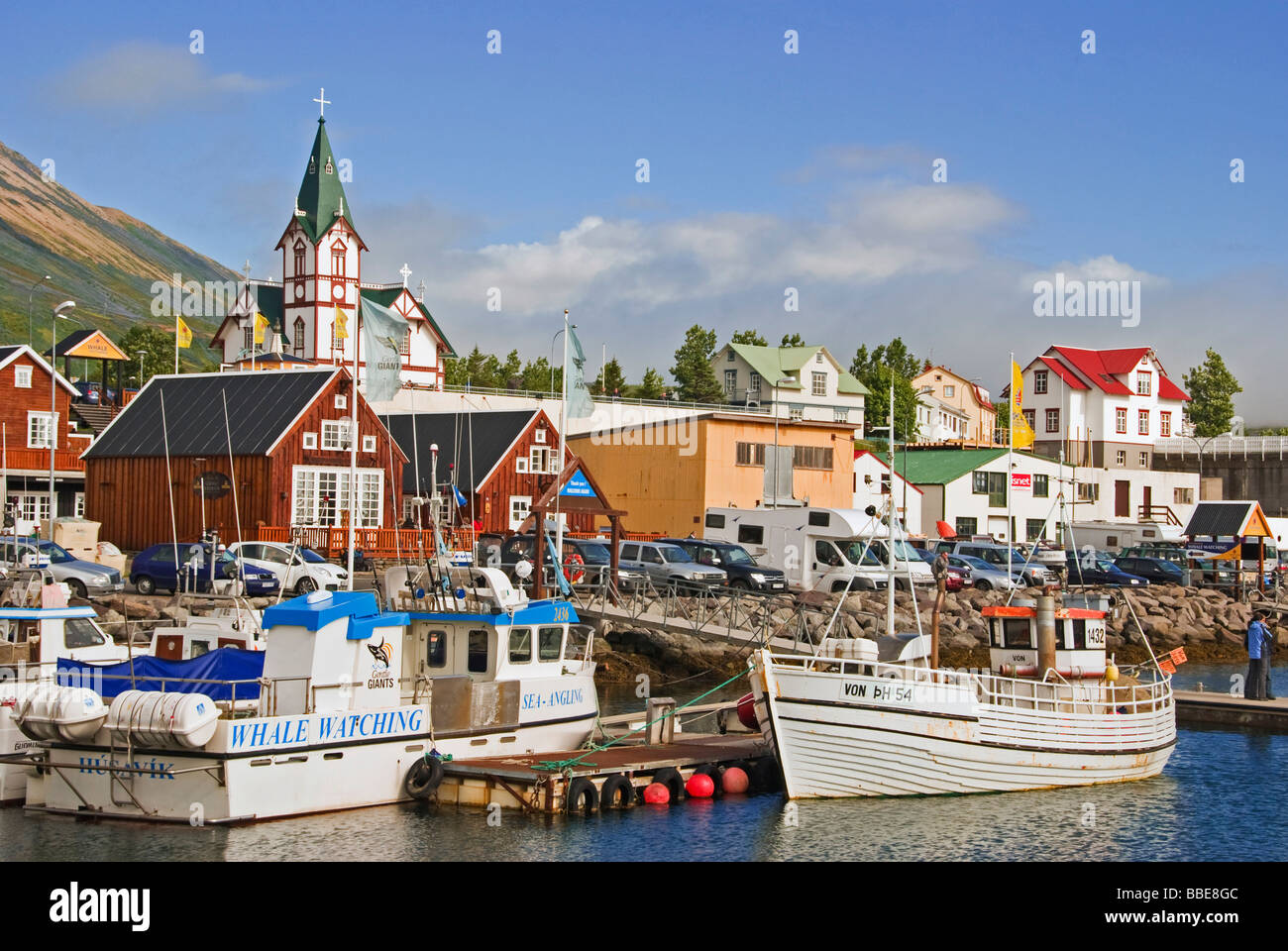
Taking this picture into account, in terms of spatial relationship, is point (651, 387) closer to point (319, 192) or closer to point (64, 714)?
point (319, 192)

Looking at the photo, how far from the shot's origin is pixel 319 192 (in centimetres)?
9994

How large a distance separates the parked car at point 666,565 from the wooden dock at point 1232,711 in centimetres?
1491

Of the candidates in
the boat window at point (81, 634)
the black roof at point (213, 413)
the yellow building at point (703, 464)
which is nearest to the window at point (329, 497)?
the black roof at point (213, 413)

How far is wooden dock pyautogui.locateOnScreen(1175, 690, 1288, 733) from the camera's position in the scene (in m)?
30.4

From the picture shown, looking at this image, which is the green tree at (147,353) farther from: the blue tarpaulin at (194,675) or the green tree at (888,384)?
the blue tarpaulin at (194,675)

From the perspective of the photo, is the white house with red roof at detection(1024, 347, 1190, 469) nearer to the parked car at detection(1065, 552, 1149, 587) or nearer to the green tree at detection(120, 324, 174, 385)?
the parked car at detection(1065, 552, 1149, 587)

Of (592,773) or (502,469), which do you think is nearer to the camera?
(592,773)

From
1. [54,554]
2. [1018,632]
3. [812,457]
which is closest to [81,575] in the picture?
[54,554]

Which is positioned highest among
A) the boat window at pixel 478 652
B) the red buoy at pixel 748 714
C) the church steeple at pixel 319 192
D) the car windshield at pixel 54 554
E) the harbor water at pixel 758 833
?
the church steeple at pixel 319 192

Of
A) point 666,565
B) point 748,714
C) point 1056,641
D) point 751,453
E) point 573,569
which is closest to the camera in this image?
point 1056,641

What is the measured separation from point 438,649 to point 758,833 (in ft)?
20.8

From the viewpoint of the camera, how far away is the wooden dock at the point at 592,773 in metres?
21.8
